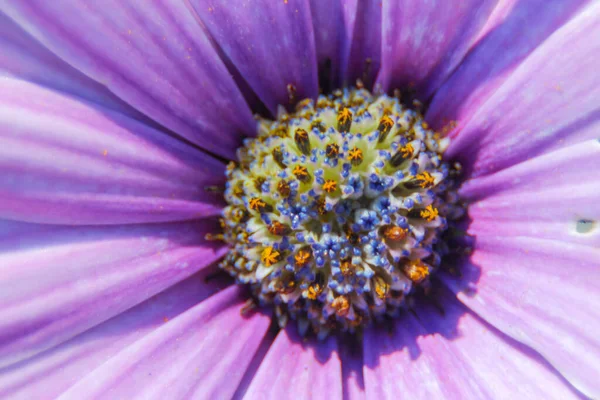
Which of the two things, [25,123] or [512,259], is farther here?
[512,259]

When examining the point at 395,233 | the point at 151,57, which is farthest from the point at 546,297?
the point at 151,57

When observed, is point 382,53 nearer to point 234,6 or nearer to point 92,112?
point 234,6

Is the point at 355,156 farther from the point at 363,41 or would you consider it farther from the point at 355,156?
the point at 363,41

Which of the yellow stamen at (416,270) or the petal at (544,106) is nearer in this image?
the petal at (544,106)

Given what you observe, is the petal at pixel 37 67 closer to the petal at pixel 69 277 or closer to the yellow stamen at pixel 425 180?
the petal at pixel 69 277

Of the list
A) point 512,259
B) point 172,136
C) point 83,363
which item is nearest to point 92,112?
point 172,136

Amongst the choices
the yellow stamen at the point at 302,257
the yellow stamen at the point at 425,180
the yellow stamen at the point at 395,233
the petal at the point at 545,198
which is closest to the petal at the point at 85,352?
the yellow stamen at the point at 302,257

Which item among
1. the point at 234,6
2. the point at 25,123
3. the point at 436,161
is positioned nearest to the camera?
the point at 25,123
